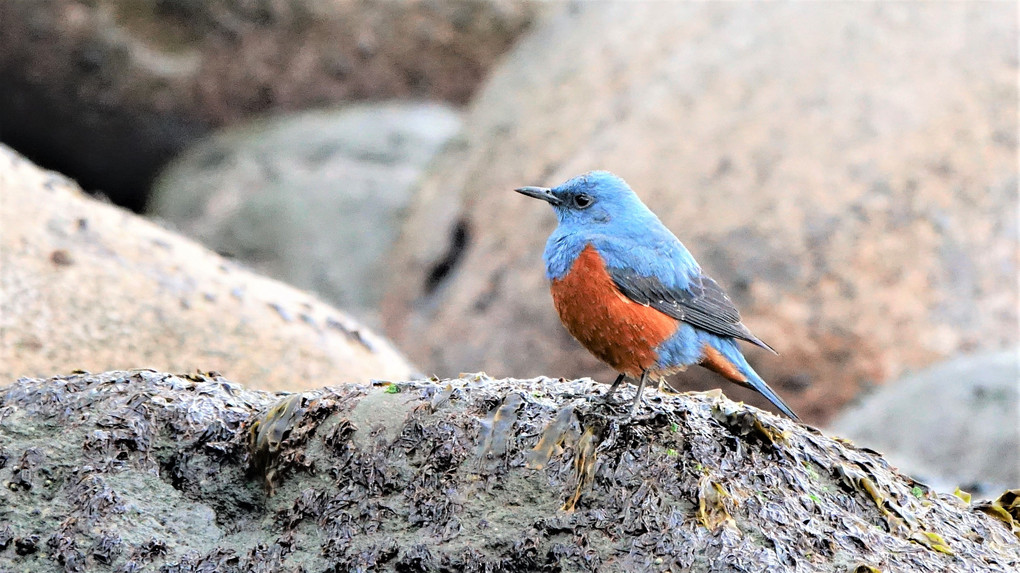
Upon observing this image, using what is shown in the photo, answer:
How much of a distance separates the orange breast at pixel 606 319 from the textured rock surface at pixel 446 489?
26 cm

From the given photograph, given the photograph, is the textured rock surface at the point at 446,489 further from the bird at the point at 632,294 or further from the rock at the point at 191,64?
the rock at the point at 191,64

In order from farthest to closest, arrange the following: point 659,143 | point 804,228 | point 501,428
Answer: point 659,143, point 804,228, point 501,428

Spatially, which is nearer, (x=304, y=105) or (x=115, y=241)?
(x=115, y=241)

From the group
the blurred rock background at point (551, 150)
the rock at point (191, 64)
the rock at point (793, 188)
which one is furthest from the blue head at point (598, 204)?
the rock at point (191, 64)

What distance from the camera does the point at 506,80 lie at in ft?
35.0

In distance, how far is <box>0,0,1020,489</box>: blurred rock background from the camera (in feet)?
26.7

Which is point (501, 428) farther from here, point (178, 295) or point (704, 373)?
point (704, 373)

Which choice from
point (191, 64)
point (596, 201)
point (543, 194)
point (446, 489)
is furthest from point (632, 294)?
point (191, 64)

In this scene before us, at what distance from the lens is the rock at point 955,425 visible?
6.50 meters

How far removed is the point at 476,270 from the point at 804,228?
2.54 metres

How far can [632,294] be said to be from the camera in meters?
4.23

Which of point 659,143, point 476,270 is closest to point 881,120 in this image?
point 659,143

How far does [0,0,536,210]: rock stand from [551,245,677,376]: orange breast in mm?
7967

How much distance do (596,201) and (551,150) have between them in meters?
4.97
